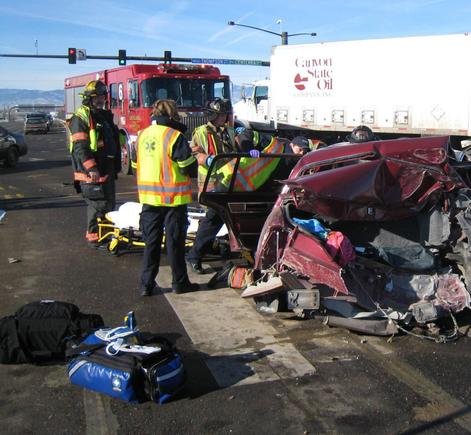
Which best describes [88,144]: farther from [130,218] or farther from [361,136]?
[361,136]

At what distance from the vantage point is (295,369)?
385 centimetres

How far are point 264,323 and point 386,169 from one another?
1.55 m

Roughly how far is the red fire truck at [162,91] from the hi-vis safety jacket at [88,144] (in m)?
7.71

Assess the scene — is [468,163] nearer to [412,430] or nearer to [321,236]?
[321,236]

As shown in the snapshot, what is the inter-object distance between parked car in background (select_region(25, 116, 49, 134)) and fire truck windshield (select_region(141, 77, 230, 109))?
31985mm

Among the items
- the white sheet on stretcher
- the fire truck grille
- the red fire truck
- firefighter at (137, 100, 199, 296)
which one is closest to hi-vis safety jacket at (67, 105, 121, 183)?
the white sheet on stretcher

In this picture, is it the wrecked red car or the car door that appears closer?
the wrecked red car

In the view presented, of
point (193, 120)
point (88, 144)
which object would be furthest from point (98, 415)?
point (193, 120)

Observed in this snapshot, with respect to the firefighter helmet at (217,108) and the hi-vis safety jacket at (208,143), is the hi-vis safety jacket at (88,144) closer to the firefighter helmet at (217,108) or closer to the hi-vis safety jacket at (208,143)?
the hi-vis safety jacket at (208,143)

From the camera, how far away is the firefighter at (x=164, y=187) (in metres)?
5.12

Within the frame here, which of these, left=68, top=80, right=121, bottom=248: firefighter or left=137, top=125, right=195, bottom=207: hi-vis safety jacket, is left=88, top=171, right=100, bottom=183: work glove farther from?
left=137, top=125, right=195, bottom=207: hi-vis safety jacket

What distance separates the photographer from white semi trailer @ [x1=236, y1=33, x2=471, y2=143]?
12.7 m

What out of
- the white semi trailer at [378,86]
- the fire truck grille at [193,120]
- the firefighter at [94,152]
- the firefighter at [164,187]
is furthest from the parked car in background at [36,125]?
the firefighter at [164,187]

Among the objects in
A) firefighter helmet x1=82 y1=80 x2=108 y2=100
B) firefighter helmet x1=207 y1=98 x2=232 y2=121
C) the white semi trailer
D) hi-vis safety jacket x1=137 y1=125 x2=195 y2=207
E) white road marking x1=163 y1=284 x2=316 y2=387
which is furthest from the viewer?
the white semi trailer
